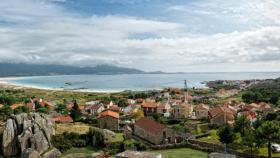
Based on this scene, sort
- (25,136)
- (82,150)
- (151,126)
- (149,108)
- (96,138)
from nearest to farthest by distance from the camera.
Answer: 1. (25,136)
2. (82,150)
3. (96,138)
4. (151,126)
5. (149,108)

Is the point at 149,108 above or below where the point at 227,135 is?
above

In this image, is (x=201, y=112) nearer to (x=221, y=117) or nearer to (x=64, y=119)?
(x=221, y=117)

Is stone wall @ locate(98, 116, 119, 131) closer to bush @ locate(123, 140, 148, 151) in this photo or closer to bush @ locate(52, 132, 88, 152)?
bush @ locate(52, 132, 88, 152)

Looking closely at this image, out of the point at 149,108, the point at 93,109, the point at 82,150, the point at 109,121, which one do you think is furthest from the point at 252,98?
the point at 82,150

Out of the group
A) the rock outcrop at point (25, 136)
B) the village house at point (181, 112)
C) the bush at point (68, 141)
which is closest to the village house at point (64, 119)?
the bush at point (68, 141)

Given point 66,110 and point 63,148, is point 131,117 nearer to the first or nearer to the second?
point 66,110

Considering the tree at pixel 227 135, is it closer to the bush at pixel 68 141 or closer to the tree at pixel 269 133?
the tree at pixel 269 133

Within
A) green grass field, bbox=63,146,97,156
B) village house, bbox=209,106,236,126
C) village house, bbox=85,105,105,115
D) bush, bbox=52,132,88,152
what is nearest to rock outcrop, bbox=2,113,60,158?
bush, bbox=52,132,88,152
